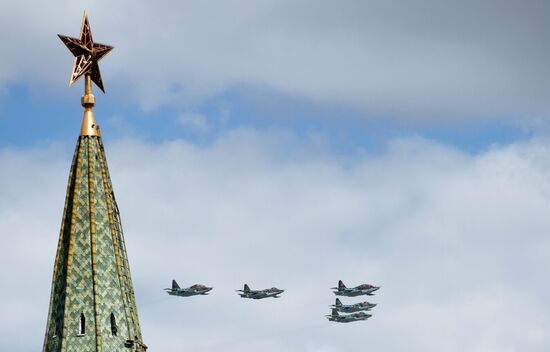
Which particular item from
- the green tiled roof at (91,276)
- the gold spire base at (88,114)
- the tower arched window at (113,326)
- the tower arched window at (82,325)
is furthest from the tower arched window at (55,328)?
the gold spire base at (88,114)

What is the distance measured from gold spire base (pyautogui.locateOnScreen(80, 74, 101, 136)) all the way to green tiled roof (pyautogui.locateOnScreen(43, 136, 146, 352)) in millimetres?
2116

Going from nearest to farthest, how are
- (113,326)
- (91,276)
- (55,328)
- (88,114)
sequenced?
(113,326)
(55,328)
(91,276)
(88,114)

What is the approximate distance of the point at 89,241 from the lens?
130m

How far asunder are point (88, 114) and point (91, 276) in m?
14.2

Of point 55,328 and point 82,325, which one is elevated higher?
point 55,328

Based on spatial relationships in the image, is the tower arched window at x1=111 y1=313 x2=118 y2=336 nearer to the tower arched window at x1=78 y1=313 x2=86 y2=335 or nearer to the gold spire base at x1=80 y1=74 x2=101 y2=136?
the tower arched window at x1=78 y1=313 x2=86 y2=335

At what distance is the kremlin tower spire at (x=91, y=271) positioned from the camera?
416 feet

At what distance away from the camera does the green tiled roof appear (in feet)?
416

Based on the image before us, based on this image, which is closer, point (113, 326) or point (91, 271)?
point (113, 326)

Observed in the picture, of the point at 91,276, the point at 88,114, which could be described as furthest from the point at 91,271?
the point at 88,114

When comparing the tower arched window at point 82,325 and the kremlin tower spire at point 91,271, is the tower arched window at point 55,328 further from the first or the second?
the tower arched window at point 82,325

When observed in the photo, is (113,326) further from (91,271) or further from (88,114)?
(88,114)

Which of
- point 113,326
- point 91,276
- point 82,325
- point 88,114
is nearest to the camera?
point 82,325

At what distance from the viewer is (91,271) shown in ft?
422
